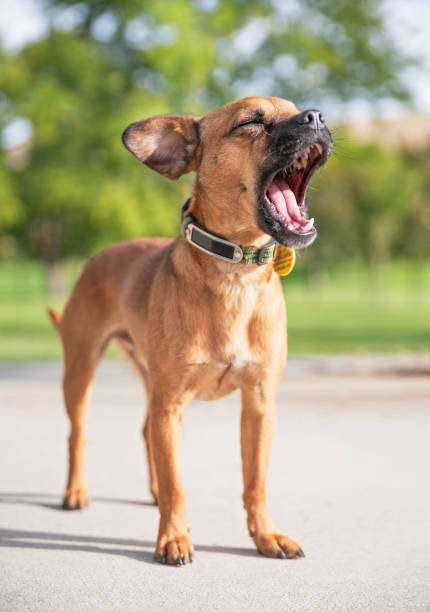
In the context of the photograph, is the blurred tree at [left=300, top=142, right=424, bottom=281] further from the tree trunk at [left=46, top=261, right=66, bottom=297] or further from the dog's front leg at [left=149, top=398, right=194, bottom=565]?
the dog's front leg at [left=149, top=398, right=194, bottom=565]

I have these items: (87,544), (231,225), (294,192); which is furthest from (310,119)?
(87,544)

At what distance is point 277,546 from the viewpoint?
13.4 ft

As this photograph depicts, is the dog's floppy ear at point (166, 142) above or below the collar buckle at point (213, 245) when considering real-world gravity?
above

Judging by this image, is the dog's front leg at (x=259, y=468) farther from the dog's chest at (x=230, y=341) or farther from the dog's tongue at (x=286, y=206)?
the dog's tongue at (x=286, y=206)

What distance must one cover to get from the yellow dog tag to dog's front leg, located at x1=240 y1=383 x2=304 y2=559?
0.59 m

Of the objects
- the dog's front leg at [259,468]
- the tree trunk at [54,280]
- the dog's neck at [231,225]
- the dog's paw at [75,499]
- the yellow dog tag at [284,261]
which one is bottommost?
the tree trunk at [54,280]

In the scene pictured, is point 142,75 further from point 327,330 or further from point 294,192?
point 294,192

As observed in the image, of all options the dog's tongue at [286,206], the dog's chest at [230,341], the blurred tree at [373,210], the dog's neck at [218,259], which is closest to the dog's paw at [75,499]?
the dog's chest at [230,341]

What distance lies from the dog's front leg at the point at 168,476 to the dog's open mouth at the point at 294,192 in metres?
1.06

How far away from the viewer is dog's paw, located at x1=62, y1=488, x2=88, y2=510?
16.4ft

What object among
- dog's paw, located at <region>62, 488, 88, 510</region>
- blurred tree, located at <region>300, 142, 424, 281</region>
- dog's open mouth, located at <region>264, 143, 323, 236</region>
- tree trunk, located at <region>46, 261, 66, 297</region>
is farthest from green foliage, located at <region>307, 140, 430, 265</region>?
dog's open mouth, located at <region>264, 143, 323, 236</region>

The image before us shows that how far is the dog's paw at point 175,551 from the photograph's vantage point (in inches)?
154

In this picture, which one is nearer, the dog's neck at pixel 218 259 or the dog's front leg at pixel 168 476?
the dog's neck at pixel 218 259

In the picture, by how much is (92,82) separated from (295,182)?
2515 cm
